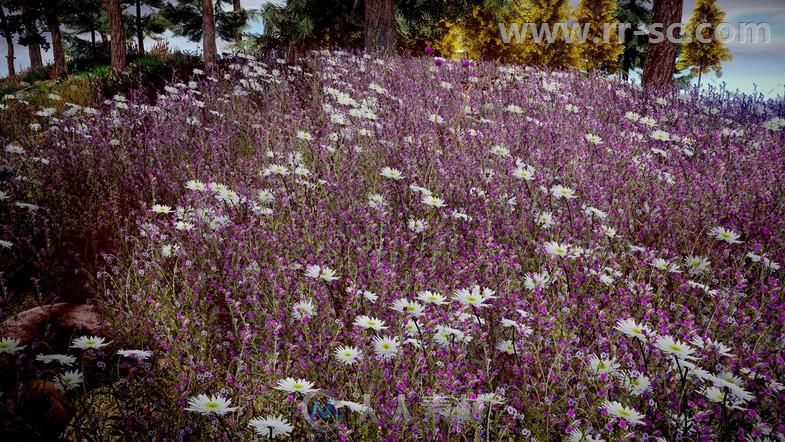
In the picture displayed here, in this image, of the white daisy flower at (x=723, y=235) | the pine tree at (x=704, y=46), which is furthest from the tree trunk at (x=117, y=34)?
the pine tree at (x=704, y=46)

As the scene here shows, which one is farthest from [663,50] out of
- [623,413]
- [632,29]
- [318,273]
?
[632,29]

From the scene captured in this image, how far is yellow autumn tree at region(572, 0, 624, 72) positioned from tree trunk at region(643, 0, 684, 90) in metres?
22.4

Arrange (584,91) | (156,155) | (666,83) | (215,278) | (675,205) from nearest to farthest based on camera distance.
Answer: (215,278)
(675,205)
(156,155)
(584,91)
(666,83)

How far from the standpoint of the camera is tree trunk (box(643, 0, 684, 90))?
7.68 m

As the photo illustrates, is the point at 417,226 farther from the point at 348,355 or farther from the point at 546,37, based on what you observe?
the point at 546,37

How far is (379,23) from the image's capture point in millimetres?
9773

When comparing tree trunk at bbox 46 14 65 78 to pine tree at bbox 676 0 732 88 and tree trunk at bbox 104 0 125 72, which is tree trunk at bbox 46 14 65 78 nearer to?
tree trunk at bbox 104 0 125 72

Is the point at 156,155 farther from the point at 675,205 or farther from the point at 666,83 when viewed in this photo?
the point at 666,83

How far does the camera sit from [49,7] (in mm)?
24203

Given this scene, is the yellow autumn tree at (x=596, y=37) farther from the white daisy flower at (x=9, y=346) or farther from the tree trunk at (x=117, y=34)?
the white daisy flower at (x=9, y=346)

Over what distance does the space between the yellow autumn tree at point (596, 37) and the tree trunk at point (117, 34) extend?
24.3 metres

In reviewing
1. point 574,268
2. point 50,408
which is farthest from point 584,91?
point 50,408

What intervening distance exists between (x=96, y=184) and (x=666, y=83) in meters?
7.86

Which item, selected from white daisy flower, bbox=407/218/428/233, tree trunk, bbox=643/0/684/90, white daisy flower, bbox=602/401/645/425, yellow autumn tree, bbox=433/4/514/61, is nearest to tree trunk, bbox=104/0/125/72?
tree trunk, bbox=643/0/684/90
